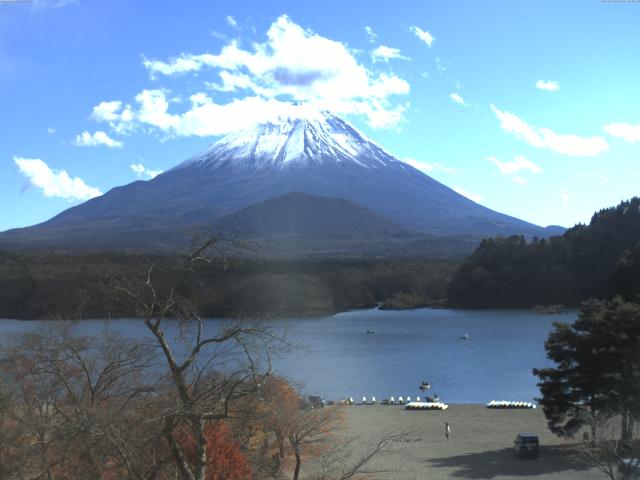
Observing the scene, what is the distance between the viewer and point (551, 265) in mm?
47094

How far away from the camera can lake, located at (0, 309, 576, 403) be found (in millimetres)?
20516

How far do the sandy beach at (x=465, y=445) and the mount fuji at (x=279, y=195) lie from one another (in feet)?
191

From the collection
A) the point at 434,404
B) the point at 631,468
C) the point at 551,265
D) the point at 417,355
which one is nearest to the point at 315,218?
the point at 551,265

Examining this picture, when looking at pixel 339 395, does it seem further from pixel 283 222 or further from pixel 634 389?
pixel 283 222

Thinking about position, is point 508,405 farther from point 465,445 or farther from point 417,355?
point 417,355

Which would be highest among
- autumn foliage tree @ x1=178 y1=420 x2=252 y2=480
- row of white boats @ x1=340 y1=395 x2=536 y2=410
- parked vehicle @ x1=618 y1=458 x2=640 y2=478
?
autumn foliage tree @ x1=178 y1=420 x2=252 y2=480

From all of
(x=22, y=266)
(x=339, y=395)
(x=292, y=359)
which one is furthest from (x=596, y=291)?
(x=22, y=266)

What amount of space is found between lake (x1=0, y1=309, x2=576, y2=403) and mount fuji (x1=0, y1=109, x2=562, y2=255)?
3881 centimetres

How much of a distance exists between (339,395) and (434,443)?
22.9 ft

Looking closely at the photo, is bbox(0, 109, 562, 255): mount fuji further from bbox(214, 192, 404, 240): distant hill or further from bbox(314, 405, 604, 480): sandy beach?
bbox(314, 405, 604, 480): sandy beach

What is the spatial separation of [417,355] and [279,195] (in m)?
72.5

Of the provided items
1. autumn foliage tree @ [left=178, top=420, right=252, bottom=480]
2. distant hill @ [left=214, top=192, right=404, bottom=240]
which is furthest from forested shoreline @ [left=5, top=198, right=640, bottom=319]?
autumn foliage tree @ [left=178, top=420, right=252, bottom=480]

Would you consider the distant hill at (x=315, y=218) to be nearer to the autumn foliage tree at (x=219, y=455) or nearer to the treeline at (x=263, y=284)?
the treeline at (x=263, y=284)

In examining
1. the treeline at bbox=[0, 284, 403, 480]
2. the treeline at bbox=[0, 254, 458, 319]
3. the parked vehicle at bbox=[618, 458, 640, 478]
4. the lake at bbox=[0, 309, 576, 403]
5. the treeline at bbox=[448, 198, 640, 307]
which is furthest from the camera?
the treeline at bbox=[448, 198, 640, 307]
